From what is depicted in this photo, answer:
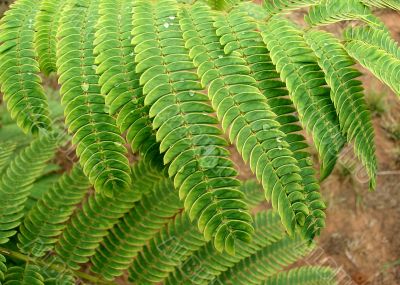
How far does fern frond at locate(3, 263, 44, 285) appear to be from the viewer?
6.68 ft

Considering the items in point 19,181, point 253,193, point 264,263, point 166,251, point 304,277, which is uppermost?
point 19,181

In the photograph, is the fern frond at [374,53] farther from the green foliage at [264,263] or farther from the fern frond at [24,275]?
the fern frond at [24,275]

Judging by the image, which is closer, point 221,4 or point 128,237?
point 221,4

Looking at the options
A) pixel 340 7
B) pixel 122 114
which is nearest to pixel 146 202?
pixel 122 114

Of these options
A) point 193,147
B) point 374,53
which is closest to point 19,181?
point 193,147

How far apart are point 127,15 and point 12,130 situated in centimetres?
212

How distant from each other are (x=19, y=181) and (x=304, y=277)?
1603mm

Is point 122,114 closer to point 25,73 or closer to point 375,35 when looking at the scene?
point 25,73

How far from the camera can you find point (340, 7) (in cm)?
177

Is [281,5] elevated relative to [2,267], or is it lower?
elevated

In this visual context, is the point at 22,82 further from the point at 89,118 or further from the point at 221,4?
the point at 221,4

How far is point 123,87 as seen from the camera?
60.8 inches

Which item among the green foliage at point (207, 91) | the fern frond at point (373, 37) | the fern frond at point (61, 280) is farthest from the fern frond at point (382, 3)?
the fern frond at point (61, 280)

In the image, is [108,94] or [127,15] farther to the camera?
[127,15]
